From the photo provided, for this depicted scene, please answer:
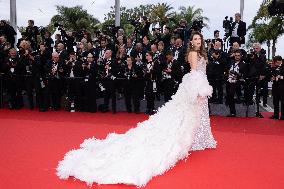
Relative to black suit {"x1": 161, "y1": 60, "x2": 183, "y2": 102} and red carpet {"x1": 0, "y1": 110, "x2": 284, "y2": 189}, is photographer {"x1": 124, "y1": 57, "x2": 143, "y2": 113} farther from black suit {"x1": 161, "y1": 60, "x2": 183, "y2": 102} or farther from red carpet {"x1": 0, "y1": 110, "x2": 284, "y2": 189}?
red carpet {"x1": 0, "y1": 110, "x2": 284, "y2": 189}

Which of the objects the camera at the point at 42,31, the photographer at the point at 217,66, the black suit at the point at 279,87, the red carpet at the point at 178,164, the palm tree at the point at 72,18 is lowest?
the red carpet at the point at 178,164

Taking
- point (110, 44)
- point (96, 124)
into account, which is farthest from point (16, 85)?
point (96, 124)

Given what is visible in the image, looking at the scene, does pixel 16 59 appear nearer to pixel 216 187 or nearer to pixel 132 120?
pixel 132 120

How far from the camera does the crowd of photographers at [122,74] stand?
943cm

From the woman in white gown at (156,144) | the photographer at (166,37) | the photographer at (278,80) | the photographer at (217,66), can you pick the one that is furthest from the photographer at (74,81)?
the photographer at (278,80)

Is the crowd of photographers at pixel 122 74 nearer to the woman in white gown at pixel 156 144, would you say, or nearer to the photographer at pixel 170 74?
the photographer at pixel 170 74

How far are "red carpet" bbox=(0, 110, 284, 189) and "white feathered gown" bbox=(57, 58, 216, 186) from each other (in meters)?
0.11

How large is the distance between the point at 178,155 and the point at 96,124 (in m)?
3.59

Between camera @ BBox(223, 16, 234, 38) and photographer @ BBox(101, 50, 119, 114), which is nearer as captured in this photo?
photographer @ BBox(101, 50, 119, 114)

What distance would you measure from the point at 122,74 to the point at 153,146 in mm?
5411

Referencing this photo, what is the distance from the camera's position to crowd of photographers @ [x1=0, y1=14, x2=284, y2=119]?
30.9 ft

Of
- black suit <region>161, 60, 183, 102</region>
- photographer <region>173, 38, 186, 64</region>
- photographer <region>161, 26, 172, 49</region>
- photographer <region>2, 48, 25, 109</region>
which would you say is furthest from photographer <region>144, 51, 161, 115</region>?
photographer <region>2, 48, 25, 109</region>

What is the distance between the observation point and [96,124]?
8.21m

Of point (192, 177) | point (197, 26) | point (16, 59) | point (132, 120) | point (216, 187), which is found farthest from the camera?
point (197, 26)
